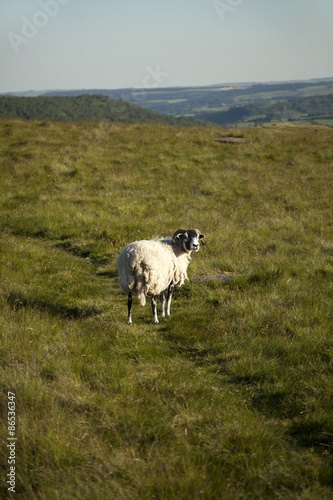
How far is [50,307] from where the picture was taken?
21.3 feet

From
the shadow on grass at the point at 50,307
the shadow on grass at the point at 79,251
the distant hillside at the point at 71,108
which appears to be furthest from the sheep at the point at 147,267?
the distant hillside at the point at 71,108

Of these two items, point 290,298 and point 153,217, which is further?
point 153,217

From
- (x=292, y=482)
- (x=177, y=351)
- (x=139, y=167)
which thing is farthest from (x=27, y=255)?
(x=139, y=167)

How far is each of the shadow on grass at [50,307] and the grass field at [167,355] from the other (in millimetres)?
38

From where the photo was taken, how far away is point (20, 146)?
1864cm

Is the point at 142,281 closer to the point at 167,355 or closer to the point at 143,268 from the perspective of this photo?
the point at 143,268

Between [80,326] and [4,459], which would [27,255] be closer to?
[80,326]

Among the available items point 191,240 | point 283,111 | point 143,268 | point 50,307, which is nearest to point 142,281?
point 143,268

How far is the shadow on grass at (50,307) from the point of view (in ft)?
20.6

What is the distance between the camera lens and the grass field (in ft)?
9.79

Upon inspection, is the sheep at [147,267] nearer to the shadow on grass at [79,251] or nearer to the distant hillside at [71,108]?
the shadow on grass at [79,251]

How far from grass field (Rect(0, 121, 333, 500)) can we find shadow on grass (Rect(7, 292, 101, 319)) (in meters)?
0.04

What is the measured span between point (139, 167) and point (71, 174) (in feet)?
11.5

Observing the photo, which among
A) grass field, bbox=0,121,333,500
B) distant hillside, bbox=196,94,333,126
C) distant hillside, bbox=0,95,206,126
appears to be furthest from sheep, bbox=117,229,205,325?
distant hillside, bbox=196,94,333,126
